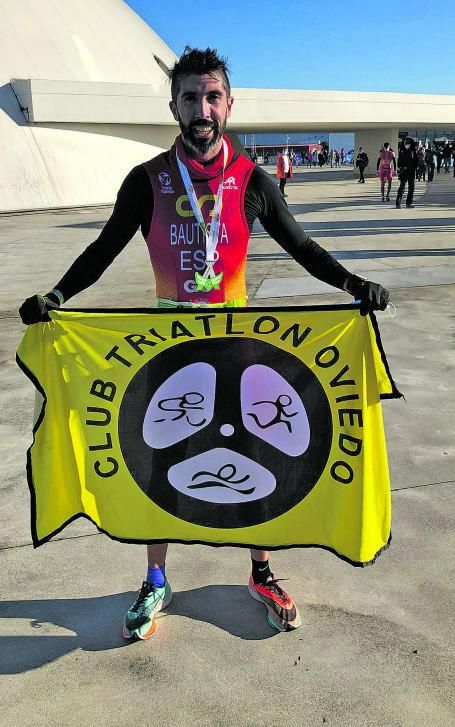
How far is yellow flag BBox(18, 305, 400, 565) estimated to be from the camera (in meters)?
2.50

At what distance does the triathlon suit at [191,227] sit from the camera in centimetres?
253

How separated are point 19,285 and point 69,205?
18473 millimetres

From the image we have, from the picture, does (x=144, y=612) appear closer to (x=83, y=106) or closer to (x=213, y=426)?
(x=213, y=426)

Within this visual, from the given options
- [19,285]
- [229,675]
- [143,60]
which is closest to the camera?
[229,675]

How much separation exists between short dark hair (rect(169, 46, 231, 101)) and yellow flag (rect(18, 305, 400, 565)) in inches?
35.4

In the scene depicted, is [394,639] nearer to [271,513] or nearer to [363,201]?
[271,513]

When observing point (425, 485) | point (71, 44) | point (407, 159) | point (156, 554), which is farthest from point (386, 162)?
point (156, 554)

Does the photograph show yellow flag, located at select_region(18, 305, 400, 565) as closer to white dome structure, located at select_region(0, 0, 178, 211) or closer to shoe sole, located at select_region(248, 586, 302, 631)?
shoe sole, located at select_region(248, 586, 302, 631)

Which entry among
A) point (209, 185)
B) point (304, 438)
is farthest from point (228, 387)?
point (209, 185)

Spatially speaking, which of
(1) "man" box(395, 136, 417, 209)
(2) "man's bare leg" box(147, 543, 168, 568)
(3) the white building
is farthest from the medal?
(3) the white building

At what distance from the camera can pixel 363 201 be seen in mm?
23859

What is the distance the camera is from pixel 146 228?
264 cm

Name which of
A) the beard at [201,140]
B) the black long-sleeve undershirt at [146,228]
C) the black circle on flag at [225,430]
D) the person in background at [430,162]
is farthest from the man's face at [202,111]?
the person in background at [430,162]

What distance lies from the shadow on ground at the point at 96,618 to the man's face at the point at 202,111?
1.85 metres
